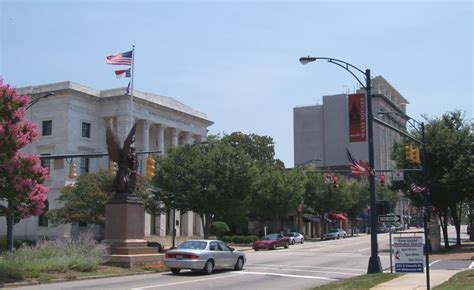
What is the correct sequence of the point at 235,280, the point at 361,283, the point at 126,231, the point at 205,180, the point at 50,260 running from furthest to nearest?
the point at 205,180
the point at 126,231
the point at 50,260
the point at 235,280
the point at 361,283

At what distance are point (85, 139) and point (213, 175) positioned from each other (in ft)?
99.6

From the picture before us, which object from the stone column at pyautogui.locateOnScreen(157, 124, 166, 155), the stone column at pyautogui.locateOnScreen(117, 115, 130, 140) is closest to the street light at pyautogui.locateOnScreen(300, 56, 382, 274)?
the stone column at pyautogui.locateOnScreen(117, 115, 130, 140)

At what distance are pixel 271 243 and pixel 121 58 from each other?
68.5 feet

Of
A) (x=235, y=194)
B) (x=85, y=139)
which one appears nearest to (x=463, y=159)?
(x=235, y=194)

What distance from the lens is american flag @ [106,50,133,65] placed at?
42.6 metres

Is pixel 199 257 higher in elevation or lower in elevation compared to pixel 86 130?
lower

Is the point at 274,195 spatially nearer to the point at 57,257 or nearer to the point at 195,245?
the point at 195,245

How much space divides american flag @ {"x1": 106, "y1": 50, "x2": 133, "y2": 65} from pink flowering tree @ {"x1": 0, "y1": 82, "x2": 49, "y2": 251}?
2196 centimetres

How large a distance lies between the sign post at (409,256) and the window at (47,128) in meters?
59.0

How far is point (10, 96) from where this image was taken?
20109 millimetres

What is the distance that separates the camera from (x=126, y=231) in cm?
2575

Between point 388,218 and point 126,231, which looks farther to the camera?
point 126,231

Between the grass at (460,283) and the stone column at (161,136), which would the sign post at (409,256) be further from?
the stone column at (161,136)

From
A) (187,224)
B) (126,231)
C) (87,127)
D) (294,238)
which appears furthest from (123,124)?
(126,231)
